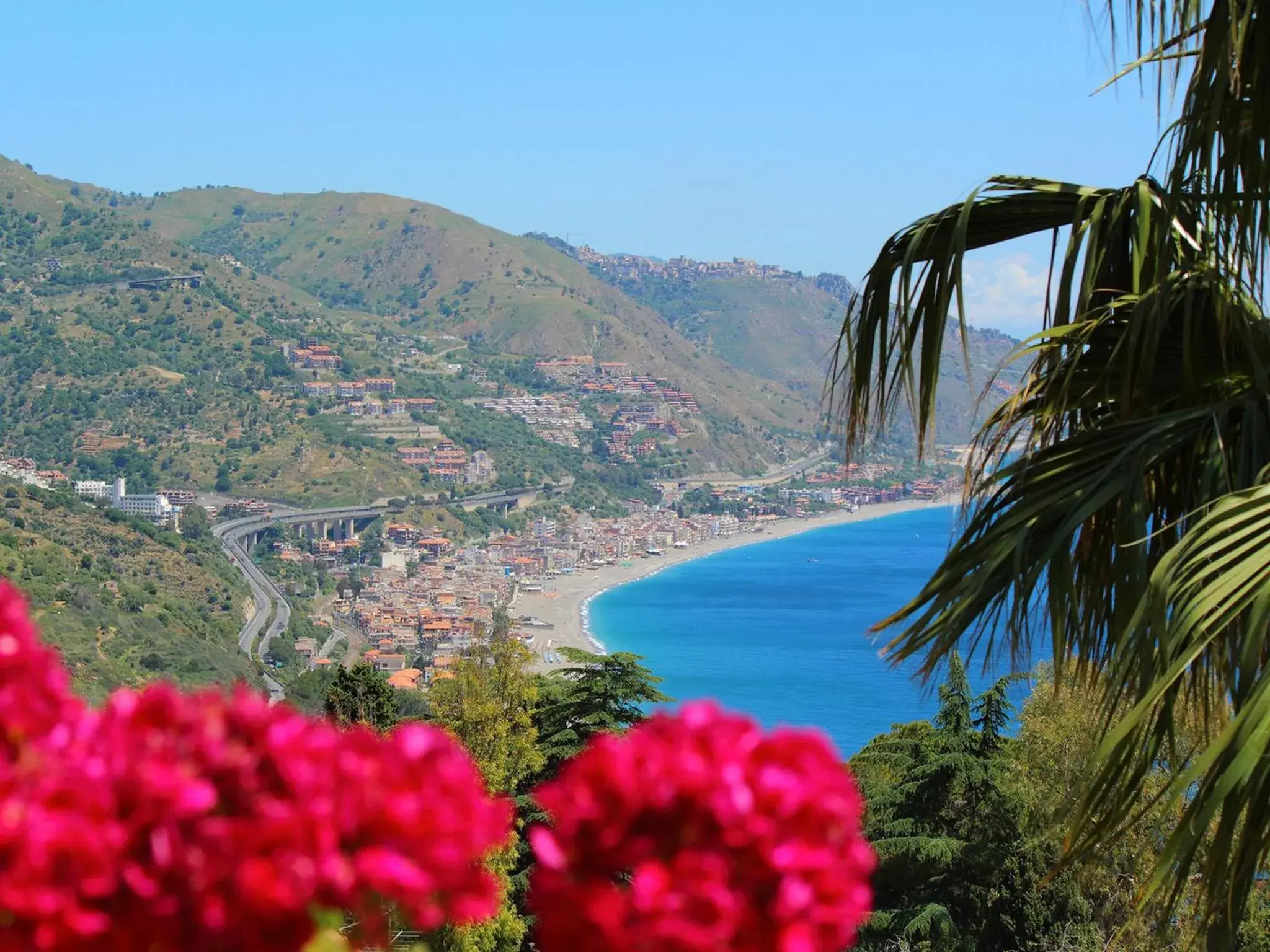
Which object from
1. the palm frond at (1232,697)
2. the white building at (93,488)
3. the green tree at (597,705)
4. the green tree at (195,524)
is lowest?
the green tree at (195,524)

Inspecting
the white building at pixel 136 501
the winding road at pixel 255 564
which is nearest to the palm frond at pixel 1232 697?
the winding road at pixel 255 564

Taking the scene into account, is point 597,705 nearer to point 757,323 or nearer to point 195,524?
point 195,524

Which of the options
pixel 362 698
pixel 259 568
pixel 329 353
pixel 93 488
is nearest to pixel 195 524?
pixel 259 568

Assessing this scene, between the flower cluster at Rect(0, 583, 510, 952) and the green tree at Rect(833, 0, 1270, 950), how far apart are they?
3.23 ft

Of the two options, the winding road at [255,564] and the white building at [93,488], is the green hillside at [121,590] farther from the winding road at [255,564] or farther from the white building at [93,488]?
the white building at [93,488]

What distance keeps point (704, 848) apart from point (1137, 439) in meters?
1.28

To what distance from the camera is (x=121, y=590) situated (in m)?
34.5

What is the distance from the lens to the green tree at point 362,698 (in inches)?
532

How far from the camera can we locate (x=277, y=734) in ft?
2.43

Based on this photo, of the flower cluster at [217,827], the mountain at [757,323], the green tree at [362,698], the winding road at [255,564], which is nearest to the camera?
the flower cluster at [217,827]

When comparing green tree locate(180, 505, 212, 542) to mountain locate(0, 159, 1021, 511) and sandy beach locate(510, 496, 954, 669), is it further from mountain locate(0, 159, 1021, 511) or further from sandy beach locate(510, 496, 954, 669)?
sandy beach locate(510, 496, 954, 669)

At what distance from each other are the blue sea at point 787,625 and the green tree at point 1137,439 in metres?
23.1

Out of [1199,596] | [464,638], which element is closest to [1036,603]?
[1199,596]

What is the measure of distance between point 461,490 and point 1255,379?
77.1 m
